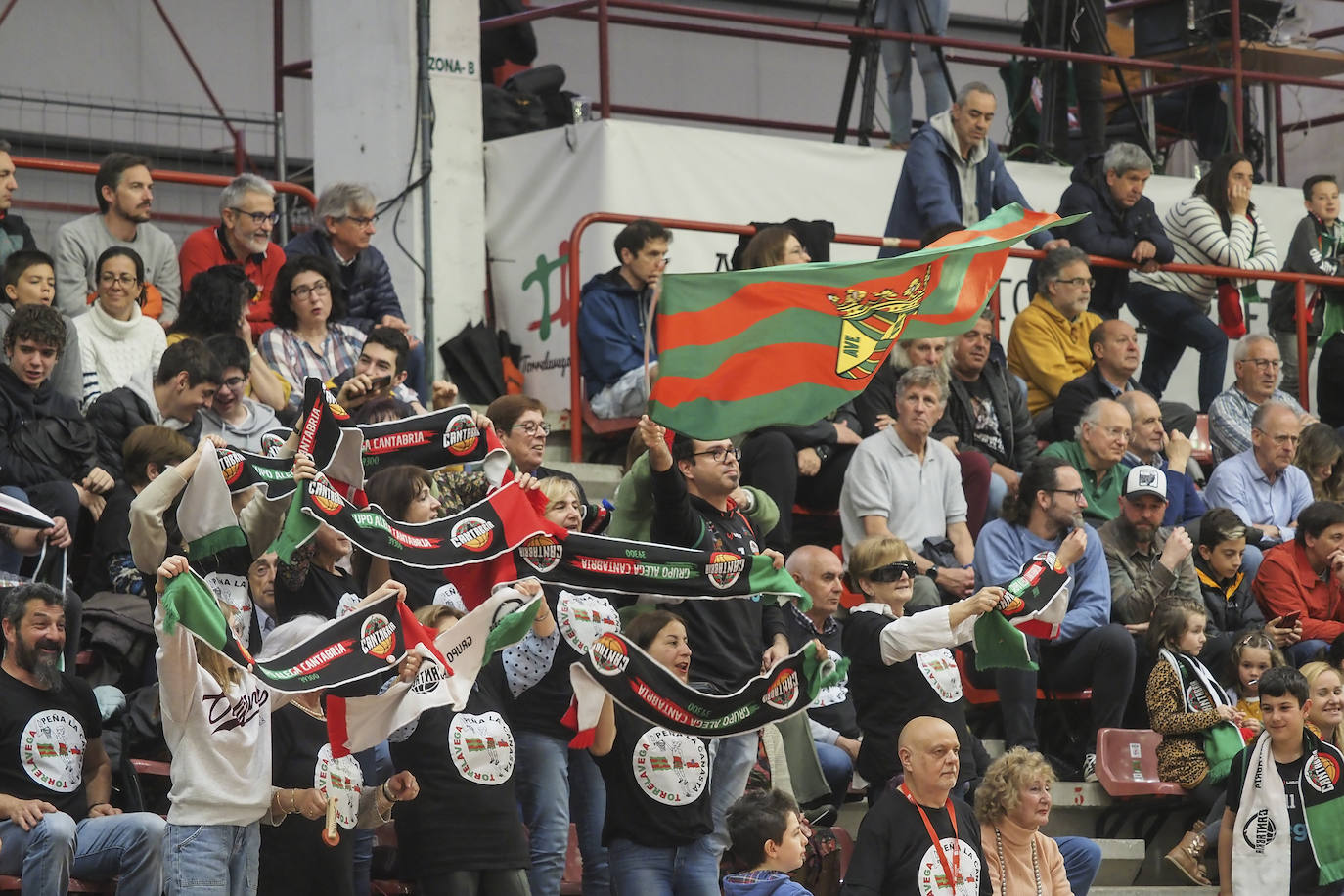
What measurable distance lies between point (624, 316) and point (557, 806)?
3.40 meters

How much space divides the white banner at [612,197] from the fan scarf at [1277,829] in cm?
431

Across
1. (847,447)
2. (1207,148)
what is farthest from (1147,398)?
(1207,148)

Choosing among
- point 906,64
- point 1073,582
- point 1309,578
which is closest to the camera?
point 1073,582

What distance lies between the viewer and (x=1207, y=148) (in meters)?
15.1

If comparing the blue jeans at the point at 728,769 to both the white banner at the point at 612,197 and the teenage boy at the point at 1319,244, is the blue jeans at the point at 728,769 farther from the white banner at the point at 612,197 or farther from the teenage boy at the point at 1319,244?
the teenage boy at the point at 1319,244

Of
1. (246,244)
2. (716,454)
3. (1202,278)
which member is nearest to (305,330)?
(246,244)

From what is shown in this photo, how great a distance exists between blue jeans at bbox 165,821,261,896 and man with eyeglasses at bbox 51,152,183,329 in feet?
11.4

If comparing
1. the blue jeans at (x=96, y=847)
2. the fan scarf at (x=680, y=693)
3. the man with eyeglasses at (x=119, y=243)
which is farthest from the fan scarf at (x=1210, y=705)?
the man with eyeglasses at (x=119, y=243)

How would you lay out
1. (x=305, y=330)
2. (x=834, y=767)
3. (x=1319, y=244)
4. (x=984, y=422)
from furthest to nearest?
(x=1319, y=244)
(x=984, y=422)
(x=305, y=330)
(x=834, y=767)

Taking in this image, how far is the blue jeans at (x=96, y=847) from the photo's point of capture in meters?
6.80

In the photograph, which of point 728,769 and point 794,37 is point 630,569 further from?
point 794,37

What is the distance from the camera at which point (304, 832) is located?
7.04 meters

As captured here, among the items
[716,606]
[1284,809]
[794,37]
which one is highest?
[794,37]

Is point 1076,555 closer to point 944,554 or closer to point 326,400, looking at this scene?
point 944,554
